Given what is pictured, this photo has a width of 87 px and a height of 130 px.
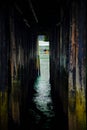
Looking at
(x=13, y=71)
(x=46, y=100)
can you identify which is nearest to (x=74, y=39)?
(x=13, y=71)

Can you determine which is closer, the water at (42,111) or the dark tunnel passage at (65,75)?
the dark tunnel passage at (65,75)

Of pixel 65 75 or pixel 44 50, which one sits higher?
pixel 44 50

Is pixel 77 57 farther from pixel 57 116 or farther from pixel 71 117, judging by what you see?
pixel 57 116

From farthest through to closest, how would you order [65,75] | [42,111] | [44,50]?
[44,50], [42,111], [65,75]

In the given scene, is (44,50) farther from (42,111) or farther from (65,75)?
(65,75)

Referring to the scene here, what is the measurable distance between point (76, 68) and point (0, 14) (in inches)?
69.5

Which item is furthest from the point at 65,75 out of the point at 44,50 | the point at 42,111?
the point at 44,50

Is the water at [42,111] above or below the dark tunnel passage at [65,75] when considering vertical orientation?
below

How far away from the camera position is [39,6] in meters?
10.3

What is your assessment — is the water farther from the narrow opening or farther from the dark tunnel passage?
the narrow opening

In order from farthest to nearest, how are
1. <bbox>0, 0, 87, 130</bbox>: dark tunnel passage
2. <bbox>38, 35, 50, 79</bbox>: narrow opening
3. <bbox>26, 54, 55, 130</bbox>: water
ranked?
<bbox>38, 35, 50, 79</bbox>: narrow opening → <bbox>26, 54, 55, 130</bbox>: water → <bbox>0, 0, 87, 130</bbox>: dark tunnel passage

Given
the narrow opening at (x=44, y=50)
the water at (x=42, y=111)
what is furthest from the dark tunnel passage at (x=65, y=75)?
the narrow opening at (x=44, y=50)

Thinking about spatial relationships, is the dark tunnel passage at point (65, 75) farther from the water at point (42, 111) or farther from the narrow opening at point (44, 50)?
the narrow opening at point (44, 50)

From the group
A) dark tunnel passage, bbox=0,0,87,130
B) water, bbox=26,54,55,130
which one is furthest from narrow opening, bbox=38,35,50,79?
dark tunnel passage, bbox=0,0,87,130
